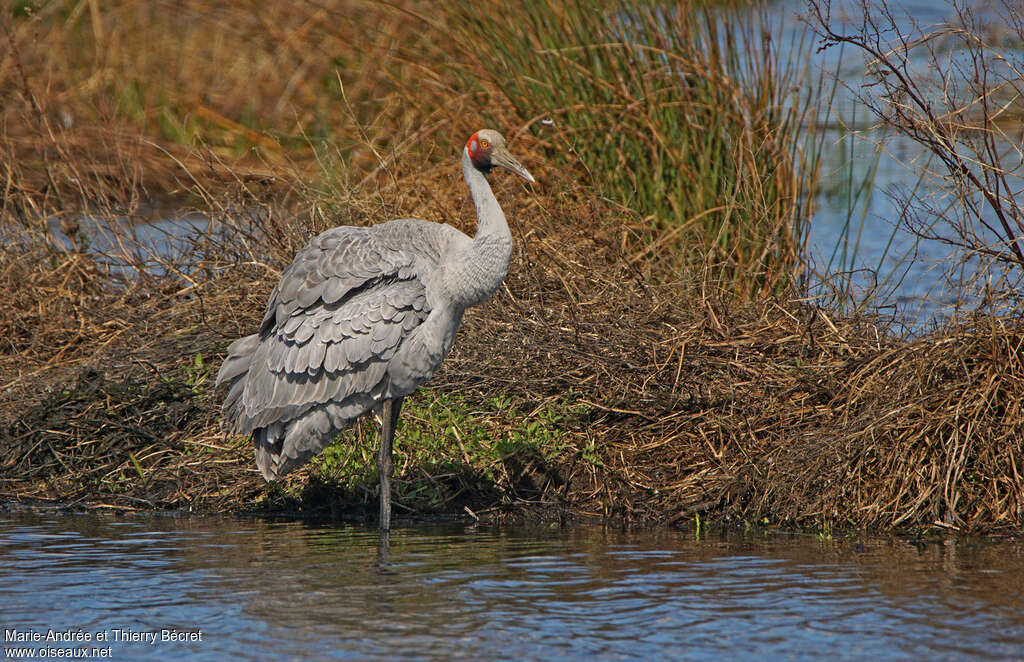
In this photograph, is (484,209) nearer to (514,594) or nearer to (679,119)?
(514,594)

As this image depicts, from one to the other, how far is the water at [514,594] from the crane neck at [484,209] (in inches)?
58.5

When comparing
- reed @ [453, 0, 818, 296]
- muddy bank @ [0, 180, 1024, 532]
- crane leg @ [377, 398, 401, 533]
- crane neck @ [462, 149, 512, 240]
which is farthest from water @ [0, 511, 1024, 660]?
reed @ [453, 0, 818, 296]

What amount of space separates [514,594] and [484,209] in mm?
2185

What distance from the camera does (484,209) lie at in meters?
6.61

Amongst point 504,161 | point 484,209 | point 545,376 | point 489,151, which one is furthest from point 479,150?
point 545,376

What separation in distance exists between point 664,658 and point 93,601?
2.28m

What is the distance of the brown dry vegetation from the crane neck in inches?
47.2

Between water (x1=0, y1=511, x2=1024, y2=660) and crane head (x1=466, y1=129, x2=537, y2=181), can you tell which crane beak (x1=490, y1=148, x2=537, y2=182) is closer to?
crane head (x1=466, y1=129, x2=537, y2=181)

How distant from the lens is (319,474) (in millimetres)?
7180

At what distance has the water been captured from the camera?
14.9 ft

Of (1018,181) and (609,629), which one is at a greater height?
(1018,181)

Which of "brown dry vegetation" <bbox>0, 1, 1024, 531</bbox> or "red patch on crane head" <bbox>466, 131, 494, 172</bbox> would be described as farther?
"red patch on crane head" <bbox>466, 131, 494, 172</bbox>

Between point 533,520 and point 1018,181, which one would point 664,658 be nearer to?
point 533,520

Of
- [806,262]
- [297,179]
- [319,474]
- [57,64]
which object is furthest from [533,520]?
[57,64]
